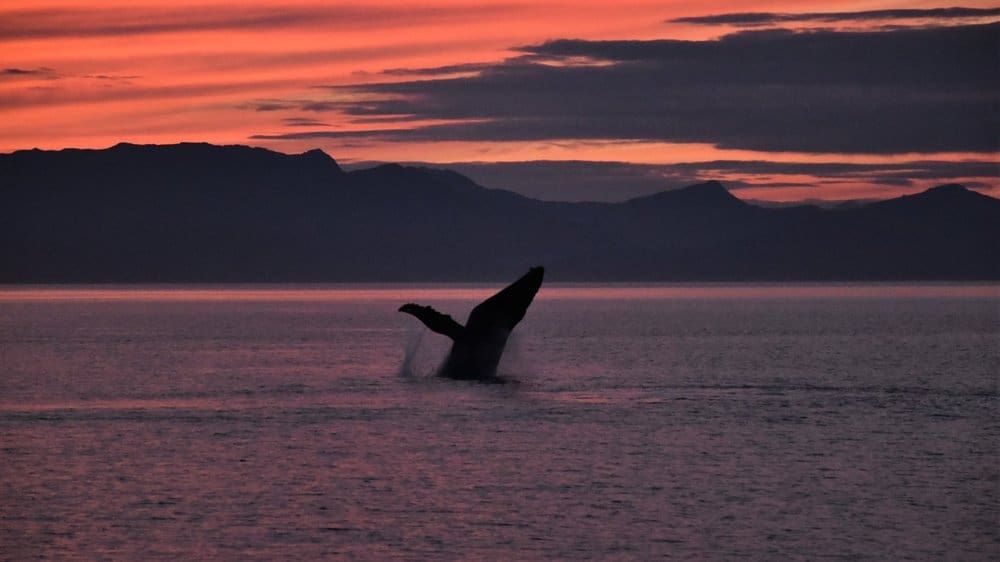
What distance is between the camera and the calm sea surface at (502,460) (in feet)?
97.6

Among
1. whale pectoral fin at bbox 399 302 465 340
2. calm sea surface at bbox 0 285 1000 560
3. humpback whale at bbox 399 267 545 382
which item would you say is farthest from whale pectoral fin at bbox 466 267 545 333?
calm sea surface at bbox 0 285 1000 560

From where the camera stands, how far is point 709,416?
50.2 m

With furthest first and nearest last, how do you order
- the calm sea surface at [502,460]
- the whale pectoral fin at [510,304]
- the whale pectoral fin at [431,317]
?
the whale pectoral fin at [510,304] < the whale pectoral fin at [431,317] < the calm sea surface at [502,460]

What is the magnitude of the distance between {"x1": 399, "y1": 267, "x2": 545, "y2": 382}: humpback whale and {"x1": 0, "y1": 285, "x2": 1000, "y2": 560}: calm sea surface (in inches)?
51.0

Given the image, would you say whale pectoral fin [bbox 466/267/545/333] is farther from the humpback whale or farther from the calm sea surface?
the calm sea surface

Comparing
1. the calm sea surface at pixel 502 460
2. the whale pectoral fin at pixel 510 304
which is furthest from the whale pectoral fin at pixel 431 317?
the calm sea surface at pixel 502 460

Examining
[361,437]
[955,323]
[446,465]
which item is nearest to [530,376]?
[361,437]

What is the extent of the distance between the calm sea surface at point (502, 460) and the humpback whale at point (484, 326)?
129 centimetres

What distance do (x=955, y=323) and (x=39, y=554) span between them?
4914 inches

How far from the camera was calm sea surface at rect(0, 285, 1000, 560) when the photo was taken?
29.7 metres

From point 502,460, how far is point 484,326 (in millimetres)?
16961

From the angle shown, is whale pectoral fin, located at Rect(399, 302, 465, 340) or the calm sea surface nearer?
the calm sea surface

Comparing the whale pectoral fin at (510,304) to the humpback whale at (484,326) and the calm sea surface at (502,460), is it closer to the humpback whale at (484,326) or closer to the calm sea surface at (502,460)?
the humpback whale at (484,326)

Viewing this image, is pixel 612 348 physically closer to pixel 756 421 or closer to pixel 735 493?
pixel 756 421
